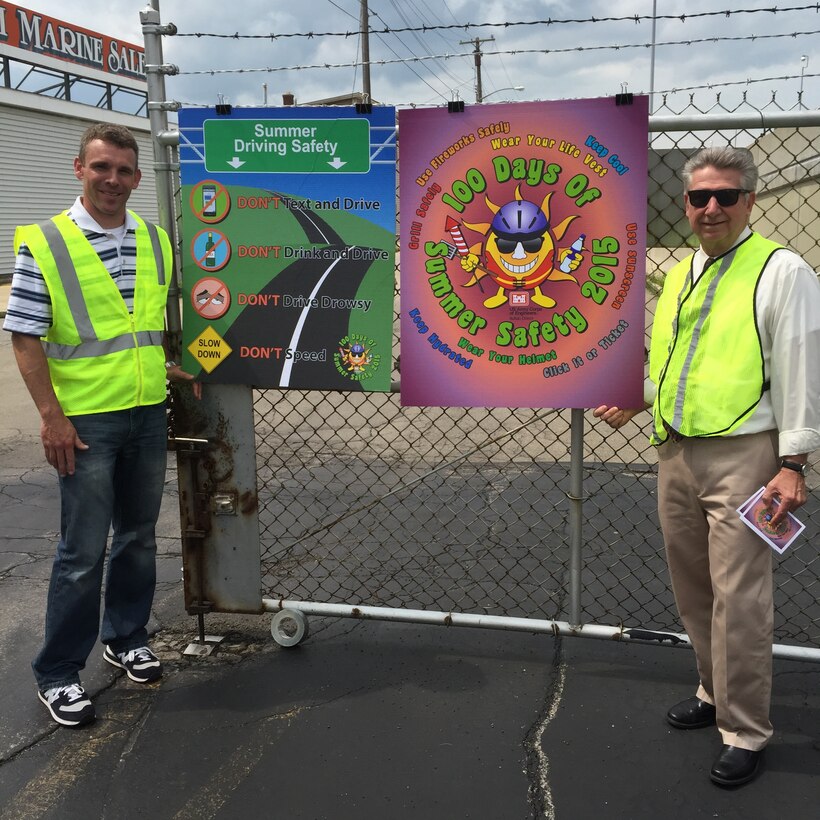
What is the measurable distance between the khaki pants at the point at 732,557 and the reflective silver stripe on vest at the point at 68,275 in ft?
7.07

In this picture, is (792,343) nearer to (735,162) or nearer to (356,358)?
(735,162)

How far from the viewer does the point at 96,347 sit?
294 centimetres

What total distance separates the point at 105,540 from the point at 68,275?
104 cm

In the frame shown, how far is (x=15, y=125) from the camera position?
2205cm

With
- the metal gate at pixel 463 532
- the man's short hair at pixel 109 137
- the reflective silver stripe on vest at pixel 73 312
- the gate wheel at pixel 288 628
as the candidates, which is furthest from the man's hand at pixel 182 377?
the gate wheel at pixel 288 628

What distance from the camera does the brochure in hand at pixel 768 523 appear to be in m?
2.47

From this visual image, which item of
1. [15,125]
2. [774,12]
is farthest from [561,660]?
[15,125]

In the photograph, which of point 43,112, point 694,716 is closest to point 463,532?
point 694,716

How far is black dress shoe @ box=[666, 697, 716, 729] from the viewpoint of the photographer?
9.59ft

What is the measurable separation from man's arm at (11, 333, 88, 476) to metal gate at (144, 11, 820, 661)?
22.7 inches

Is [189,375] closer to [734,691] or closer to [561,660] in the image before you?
[561,660]

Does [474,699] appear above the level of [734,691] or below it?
below

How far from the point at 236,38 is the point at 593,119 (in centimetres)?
157

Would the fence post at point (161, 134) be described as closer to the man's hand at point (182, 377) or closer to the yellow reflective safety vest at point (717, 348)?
the man's hand at point (182, 377)
